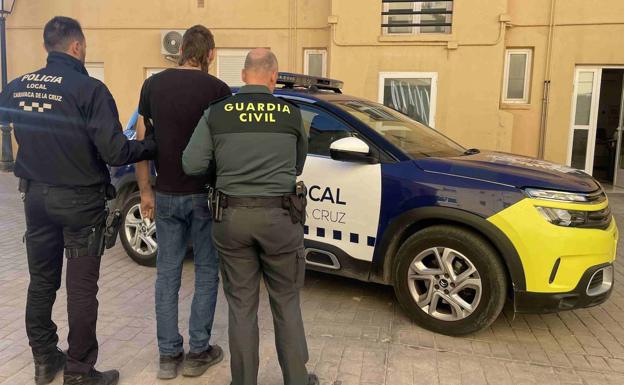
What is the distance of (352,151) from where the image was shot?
12.5 ft

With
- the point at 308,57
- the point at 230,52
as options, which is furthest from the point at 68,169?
the point at 230,52

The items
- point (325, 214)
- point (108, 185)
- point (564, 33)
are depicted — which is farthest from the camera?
point (564, 33)

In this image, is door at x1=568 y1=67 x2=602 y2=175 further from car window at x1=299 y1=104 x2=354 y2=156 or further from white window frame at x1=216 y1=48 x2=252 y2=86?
car window at x1=299 y1=104 x2=354 y2=156

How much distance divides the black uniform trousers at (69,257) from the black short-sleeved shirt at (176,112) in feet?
1.30

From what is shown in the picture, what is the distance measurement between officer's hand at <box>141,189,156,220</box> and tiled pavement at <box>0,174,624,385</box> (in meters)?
0.94

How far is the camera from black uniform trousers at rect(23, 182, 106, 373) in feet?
9.11

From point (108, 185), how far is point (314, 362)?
165cm

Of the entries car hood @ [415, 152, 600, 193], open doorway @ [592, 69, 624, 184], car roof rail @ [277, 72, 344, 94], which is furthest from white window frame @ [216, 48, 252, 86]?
car hood @ [415, 152, 600, 193]

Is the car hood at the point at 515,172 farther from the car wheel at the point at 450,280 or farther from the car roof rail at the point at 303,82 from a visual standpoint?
the car roof rail at the point at 303,82

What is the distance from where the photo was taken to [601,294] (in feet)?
11.7

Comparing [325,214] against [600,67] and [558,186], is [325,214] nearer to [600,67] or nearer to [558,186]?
[558,186]

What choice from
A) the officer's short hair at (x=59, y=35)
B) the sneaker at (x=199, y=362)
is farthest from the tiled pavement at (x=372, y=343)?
the officer's short hair at (x=59, y=35)

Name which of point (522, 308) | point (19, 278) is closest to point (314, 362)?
point (522, 308)

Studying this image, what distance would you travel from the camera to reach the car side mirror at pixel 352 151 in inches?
148
